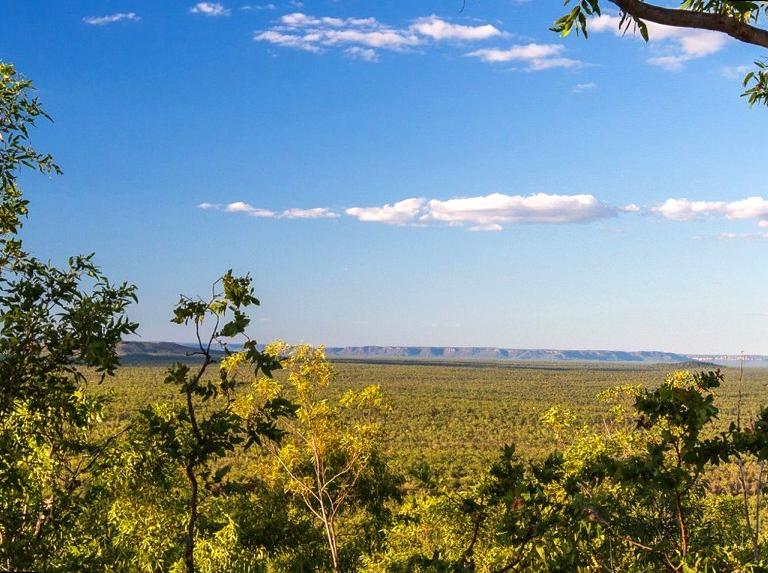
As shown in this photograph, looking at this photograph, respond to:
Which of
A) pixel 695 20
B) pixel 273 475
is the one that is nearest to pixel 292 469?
pixel 273 475

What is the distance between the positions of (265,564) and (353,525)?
715 centimetres

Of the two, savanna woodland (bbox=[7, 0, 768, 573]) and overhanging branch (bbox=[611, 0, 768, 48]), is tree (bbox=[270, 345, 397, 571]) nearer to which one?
savanna woodland (bbox=[7, 0, 768, 573])

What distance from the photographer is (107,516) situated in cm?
1324

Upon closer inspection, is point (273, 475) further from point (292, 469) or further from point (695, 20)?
point (695, 20)

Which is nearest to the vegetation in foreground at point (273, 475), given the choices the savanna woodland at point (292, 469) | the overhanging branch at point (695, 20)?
the savanna woodland at point (292, 469)

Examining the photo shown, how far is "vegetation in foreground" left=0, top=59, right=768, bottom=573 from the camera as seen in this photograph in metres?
5.13

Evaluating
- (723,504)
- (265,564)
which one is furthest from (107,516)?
(723,504)

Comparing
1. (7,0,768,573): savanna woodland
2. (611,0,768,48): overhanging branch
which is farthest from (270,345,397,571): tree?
(611,0,768,48): overhanging branch

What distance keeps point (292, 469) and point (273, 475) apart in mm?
1364

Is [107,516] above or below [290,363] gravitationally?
below

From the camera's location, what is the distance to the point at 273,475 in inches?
771

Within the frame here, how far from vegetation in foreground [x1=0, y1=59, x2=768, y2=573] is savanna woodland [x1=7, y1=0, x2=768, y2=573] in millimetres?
33

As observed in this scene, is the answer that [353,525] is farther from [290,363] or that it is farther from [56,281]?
[56,281]

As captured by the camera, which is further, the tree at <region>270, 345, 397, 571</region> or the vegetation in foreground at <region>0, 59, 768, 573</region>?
the tree at <region>270, 345, 397, 571</region>
